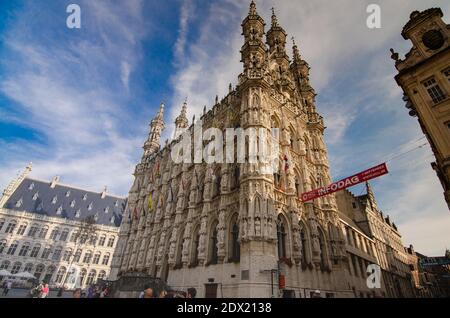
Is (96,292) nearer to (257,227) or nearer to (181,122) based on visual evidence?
(257,227)

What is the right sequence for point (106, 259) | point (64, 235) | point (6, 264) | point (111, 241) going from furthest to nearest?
point (111, 241) < point (106, 259) < point (64, 235) < point (6, 264)

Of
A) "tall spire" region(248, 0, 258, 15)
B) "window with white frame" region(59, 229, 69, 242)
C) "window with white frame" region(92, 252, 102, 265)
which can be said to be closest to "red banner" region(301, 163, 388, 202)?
"tall spire" region(248, 0, 258, 15)

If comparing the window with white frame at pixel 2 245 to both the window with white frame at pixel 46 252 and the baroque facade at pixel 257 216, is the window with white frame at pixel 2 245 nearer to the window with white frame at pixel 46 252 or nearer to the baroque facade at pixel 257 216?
the window with white frame at pixel 46 252

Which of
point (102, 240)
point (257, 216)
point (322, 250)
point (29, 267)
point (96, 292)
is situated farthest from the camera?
point (102, 240)

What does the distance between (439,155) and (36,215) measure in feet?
222

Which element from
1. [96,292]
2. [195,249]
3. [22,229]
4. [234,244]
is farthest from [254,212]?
[22,229]

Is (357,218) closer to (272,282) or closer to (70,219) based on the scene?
(272,282)

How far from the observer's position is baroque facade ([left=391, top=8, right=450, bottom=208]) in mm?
15219

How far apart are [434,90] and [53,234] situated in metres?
67.4

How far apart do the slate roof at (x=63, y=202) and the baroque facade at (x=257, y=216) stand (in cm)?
2879

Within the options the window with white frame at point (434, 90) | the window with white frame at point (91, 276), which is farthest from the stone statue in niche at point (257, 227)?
the window with white frame at point (91, 276)

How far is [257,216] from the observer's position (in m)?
16.5

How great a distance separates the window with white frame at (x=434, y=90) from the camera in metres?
16.1
